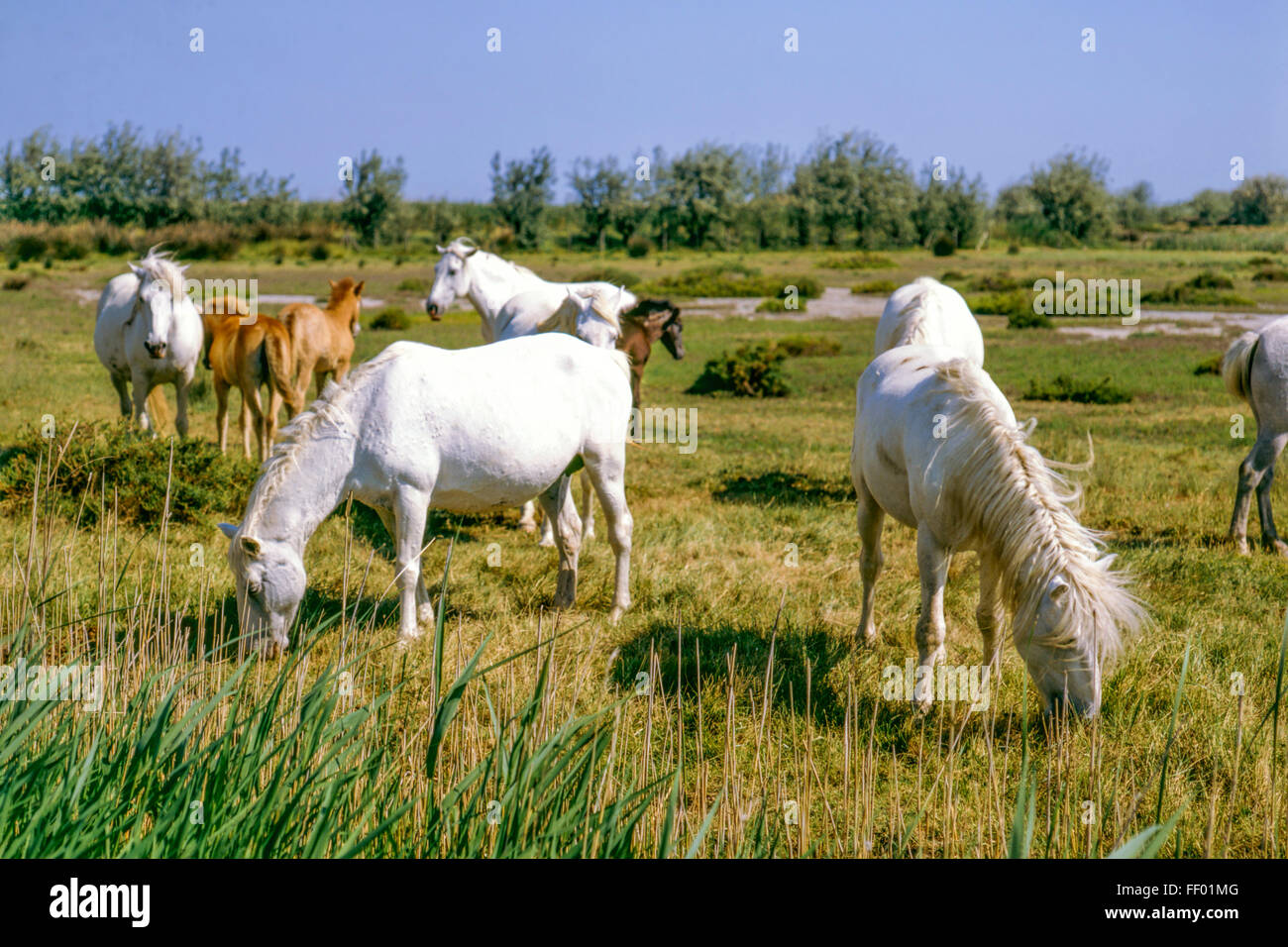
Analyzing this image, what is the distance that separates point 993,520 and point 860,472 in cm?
144

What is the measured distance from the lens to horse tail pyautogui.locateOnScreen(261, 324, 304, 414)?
10.6m

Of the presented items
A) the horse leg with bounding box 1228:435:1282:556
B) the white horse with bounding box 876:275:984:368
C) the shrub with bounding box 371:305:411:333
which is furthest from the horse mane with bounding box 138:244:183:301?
the shrub with bounding box 371:305:411:333

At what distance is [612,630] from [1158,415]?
12060mm

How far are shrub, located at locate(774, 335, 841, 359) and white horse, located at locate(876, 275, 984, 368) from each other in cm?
1404

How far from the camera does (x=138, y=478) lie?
796 centimetres

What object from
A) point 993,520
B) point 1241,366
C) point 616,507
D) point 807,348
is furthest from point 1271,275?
point 993,520

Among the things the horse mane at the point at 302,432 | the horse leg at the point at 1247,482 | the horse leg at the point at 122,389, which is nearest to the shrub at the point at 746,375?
the horse leg at the point at 122,389

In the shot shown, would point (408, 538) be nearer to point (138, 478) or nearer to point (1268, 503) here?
point (138, 478)

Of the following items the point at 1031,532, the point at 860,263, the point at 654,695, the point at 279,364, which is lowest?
Answer: the point at 654,695

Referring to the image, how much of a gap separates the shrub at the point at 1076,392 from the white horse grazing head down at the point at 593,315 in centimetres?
1064
